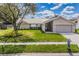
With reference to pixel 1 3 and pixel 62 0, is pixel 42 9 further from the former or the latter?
pixel 1 3

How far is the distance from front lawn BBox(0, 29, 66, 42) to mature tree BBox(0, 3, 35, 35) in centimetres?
32

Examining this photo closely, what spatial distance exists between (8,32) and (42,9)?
1037 millimetres

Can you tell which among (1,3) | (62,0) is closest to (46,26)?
(62,0)

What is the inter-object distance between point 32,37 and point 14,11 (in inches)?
31.4

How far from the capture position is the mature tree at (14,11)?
7.31 meters

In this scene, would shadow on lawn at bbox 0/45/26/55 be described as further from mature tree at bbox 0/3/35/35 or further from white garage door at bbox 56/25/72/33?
white garage door at bbox 56/25/72/33

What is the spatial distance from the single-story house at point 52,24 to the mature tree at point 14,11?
0.47 feet

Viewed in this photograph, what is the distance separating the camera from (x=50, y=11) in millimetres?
7301

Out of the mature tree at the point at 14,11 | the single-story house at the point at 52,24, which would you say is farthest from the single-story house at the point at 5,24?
the single-story house at the point at 52,24

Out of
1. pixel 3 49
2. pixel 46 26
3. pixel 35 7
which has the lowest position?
pixel 3 49

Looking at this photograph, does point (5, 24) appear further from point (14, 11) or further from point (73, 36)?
point (73, 36)

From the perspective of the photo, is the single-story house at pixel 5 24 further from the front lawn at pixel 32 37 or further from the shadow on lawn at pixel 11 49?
the shadow on lawn at pixel 11 49

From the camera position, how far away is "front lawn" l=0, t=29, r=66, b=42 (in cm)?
742

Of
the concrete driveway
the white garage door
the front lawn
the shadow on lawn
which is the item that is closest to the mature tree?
the front lawn
